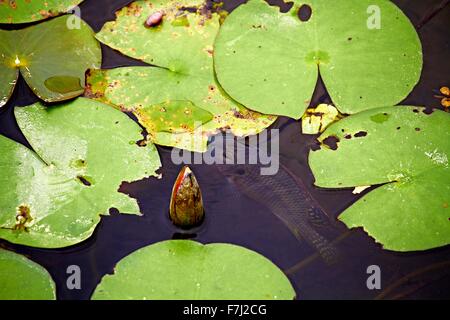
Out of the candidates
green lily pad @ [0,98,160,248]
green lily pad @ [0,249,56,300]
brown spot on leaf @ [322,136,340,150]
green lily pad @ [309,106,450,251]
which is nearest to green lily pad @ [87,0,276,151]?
green lily pad @ [0,98,160,248]

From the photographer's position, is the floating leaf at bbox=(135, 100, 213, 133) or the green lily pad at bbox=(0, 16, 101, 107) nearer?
the floating leaf at bbox=(135, 100, 213, 133)

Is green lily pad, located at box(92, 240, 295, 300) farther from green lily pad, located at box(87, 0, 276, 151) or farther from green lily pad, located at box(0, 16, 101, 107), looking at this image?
green lily pad, located at box(0, 16, 101, 107)

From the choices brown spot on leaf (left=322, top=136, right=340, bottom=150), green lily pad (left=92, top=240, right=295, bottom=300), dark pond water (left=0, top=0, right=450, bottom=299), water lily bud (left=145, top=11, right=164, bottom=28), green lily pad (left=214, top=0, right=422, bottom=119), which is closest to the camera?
green lily pad (left=92, top=240, right=295, bottom=300)

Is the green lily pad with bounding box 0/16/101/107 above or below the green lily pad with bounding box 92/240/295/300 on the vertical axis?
above

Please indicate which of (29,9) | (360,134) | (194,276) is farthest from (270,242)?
(29,9)

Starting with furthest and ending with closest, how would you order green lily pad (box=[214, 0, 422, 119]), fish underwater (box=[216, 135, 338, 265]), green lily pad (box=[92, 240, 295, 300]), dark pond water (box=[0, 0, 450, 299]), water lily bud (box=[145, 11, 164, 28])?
water lily bud (box=[145, 11, 164, 28]) < green lily pad (box=[214, 0, 422, 119]) < fish underwater (box=[216, 135, 338, 265]) < dark pond water (box=[0, 0, 450, 299]) < green lily pad (box=[92, 240, 295, 300])

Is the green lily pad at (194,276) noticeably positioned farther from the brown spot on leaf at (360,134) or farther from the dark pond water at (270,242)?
the brown spot on leaf at (360,134)
